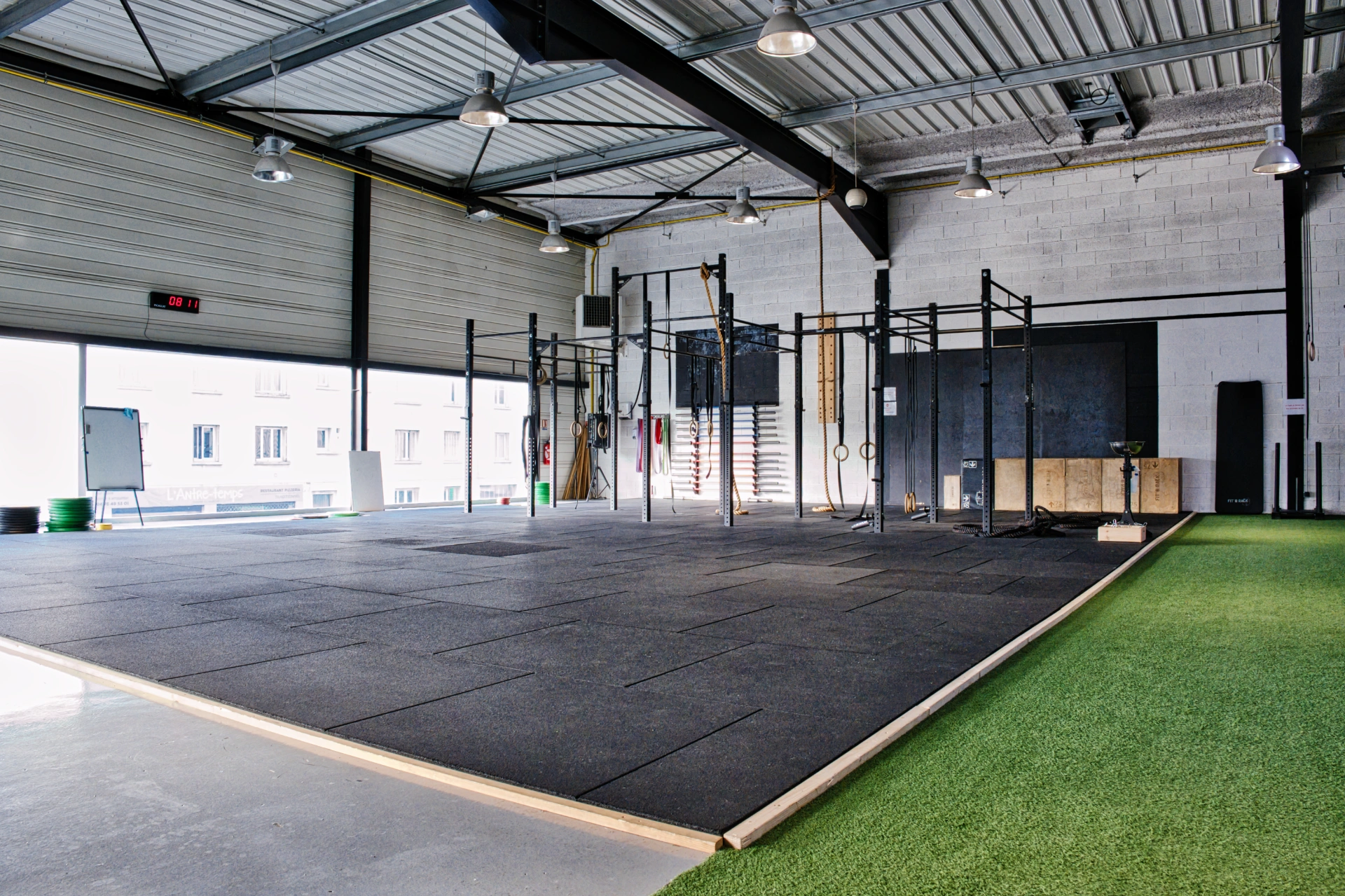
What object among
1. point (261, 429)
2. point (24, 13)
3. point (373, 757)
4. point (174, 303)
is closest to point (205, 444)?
point (261, 429)

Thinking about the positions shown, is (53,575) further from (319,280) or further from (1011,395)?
(1011,395)

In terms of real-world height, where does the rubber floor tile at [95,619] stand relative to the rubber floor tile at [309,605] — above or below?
above

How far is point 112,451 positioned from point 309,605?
20.3ft

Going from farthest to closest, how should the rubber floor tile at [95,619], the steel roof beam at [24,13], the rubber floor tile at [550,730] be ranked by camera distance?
1. the steel roof beam at [24,13]
2. the rubber floor tile at [95,619]
3. the rubber floor tile at [550,730]

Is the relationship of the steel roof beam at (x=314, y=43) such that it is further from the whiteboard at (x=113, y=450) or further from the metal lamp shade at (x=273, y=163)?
the whiteboard at (x=113, y=450)

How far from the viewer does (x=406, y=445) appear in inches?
502

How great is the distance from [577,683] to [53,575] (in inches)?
171

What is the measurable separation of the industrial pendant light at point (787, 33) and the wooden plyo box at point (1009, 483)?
7.17 meters

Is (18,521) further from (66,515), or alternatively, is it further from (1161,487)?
(1161,487)

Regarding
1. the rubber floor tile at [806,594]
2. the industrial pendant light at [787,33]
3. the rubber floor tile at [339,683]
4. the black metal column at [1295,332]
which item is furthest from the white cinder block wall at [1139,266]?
the rubber floor tile at [339,683]

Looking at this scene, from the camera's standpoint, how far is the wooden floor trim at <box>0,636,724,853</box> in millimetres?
1748

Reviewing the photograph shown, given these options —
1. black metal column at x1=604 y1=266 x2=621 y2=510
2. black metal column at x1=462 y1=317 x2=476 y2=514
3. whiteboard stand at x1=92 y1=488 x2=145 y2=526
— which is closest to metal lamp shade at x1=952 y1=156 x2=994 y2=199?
black metal column at x1=604 y1=266 x2=621 y2=510

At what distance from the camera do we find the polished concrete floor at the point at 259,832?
1.57 metres

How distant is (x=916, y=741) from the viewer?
225cm
